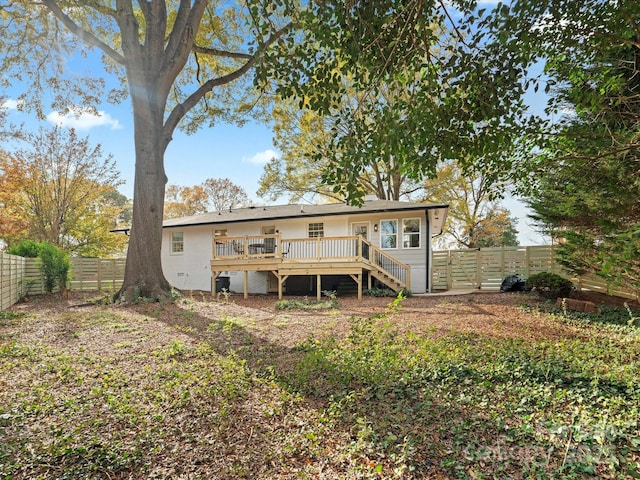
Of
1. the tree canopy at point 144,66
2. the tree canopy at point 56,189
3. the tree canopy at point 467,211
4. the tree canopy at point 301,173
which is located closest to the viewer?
the tree canopy at point 144,66

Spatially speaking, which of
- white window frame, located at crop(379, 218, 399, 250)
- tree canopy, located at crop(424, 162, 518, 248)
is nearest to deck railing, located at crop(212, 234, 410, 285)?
white window frame, located at crop(379, 218, 399, 250)

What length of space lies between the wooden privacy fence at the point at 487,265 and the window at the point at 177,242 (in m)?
11.6

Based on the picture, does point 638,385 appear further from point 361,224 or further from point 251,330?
point 361,224

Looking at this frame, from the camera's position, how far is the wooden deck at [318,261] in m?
11.2

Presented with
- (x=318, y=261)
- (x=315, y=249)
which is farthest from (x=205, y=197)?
(x=318, y=261)

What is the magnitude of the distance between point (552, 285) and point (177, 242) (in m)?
14.8

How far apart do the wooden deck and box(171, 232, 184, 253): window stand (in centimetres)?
321

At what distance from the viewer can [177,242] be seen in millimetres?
16094

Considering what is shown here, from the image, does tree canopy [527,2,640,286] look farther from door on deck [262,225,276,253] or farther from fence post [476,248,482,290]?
door on deck [262,225,276,253]

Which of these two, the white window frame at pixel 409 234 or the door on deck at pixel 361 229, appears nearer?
the white window frame at pixel 409 234

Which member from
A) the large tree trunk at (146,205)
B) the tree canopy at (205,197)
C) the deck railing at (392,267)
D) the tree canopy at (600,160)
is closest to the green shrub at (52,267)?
the large tree trunk at (146,205)

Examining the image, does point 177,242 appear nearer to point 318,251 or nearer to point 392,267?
point 318,251

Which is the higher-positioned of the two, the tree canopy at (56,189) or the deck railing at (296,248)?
the tree canopy at (56,189)

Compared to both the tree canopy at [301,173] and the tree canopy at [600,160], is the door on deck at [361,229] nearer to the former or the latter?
the tree canopy at [600,160]
